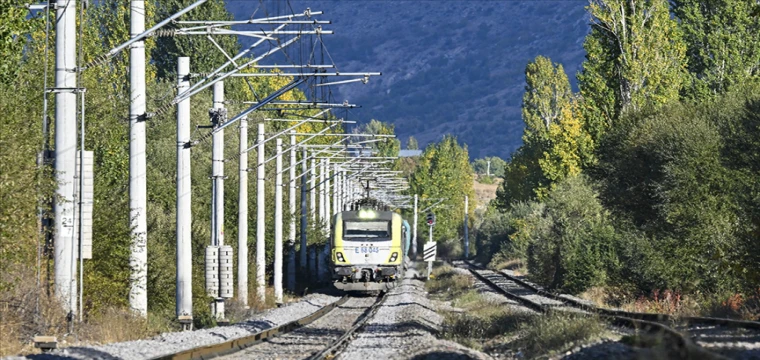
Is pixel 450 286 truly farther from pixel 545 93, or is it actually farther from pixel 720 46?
pixel 545 93

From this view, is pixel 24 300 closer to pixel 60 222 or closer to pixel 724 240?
pixel 60 222

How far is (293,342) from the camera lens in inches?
935

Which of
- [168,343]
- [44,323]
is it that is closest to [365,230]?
[168,343]

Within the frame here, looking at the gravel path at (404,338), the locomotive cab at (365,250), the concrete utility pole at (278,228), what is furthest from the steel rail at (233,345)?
the locomotive cab at (365,250)

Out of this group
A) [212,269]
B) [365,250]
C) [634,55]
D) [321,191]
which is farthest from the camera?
[321,191]

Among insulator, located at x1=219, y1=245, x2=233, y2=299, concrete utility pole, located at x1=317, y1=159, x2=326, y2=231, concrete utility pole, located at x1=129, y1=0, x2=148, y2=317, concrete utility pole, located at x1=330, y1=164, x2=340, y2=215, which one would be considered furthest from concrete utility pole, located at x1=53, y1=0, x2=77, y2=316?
concrete utility pole, located at x1=330, y1=164, x2=340, y2=215

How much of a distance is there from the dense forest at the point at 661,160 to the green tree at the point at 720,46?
0.21ft

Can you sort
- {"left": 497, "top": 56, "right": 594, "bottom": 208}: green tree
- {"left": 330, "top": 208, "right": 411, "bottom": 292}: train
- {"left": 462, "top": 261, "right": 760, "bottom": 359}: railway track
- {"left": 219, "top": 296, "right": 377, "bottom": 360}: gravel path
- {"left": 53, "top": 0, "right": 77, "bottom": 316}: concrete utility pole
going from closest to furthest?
1. {"left": 462, "top": 261, "right": 760, "bottom": 359}: railway track
2. {"left": 53, "top": 0, "right": 77, "bottom": 316}: concrete utility pole
3. {"left": 219, "top": 296, "right": 377, "bottom": 360}: gravel path
4. {"left": 330, "top": 208, "right": 411, "bottom": 292}: train
5. {"left": 497, "top": 56, "right": 594, "bottom": 208}: green tree

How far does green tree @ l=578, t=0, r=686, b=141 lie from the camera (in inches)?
1949

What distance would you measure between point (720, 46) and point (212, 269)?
33319 millimetres

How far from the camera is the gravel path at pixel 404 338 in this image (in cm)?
1778

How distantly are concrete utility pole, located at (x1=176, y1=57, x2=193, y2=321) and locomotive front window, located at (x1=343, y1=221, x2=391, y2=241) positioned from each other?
810 inches

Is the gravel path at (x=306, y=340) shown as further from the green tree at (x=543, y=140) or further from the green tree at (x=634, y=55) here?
the green tree at (x=543, y=140)

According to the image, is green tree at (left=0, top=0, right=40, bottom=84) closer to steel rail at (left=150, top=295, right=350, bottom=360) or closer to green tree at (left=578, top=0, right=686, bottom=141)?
steel rail at (left=150, top=295, right=350, bottom=360)
